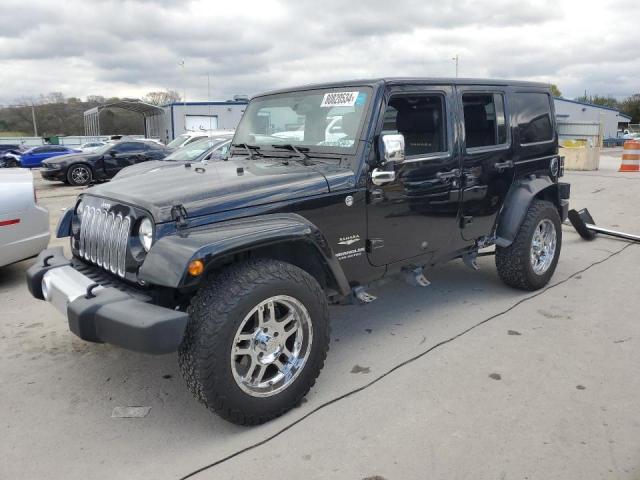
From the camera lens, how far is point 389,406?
10.2ft

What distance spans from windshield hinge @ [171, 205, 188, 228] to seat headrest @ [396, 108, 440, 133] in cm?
189

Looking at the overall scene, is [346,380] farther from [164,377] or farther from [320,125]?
[320,125]

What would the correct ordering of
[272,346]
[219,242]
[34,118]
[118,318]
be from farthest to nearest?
[34,118], [272,346], [219,242], [118,318]

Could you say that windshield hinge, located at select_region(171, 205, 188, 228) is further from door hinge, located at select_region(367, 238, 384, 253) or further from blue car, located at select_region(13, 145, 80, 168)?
blue car, located at select_region(13, 145, 80, 168)

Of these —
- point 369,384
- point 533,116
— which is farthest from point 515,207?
point 369,384

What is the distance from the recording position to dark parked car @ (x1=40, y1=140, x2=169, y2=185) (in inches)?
623

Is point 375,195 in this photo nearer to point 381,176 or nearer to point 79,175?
point 381,176

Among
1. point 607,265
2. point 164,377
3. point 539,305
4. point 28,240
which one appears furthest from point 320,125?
point 607,265

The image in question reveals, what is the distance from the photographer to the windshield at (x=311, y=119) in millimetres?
3600

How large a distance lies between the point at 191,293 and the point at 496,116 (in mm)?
3084

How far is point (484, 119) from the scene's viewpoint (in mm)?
4508

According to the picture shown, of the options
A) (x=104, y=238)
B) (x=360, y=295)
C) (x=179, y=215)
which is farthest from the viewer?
(x=360, y=295)

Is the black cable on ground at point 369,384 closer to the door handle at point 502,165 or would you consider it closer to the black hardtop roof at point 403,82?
the door handle at point 502,165

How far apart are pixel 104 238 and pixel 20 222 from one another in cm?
260
